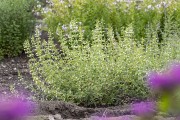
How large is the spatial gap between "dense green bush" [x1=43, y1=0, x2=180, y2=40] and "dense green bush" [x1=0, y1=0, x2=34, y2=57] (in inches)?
24.2

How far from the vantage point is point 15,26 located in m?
8.12

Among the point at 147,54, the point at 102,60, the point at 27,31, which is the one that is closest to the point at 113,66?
the point at 102,60

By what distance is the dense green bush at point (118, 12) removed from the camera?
8.02m

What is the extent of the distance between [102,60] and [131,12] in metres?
3.38

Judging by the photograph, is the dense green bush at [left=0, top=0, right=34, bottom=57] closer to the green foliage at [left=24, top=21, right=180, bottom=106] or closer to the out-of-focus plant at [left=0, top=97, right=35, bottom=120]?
the green foliage at [left=24, top=21, right=180, bottom=106]

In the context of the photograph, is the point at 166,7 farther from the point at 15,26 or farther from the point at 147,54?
the point at 147,54

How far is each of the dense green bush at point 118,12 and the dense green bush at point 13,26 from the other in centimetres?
61

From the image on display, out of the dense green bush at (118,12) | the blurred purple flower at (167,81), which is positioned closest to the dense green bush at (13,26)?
the dense green bush at (118,12)

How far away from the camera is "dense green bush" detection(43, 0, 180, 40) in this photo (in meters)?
8.02

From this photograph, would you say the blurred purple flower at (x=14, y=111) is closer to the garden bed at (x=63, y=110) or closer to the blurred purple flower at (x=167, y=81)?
the blurred purple flower at (x=167, y=81)

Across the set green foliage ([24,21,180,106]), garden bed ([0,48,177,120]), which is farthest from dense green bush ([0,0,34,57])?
green foliage ([24,21,180,106])

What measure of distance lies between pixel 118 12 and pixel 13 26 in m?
1.82

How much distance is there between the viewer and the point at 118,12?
8.24 m

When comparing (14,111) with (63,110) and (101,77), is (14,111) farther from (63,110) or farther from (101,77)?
(101,77)
